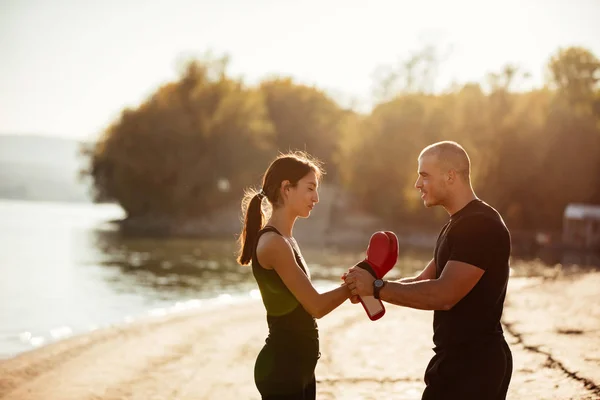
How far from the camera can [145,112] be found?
188ft

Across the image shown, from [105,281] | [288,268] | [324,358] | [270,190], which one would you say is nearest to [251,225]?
[270,190]

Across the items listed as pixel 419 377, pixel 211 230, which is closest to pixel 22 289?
pixel 419 377

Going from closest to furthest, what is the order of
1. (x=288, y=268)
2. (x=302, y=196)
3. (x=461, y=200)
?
(x=288, y=268), (x=461, y=200), (x=302, y=196)

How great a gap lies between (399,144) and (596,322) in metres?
40.8

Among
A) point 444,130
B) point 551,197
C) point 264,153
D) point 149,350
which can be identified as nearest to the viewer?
point 149,350

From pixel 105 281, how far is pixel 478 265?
70.5 feet

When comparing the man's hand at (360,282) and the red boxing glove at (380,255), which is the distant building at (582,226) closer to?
the red boxing glove at (380,255)

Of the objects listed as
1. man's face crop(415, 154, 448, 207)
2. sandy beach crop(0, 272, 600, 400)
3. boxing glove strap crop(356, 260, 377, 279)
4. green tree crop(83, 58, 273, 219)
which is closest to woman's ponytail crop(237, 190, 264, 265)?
boxing glove strap crop(356, 260, 377, 279)

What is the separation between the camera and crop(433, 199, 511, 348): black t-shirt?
3.17m

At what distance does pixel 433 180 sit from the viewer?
3.48 meters

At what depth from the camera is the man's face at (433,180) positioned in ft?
11.4

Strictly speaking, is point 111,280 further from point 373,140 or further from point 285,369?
point 373,140

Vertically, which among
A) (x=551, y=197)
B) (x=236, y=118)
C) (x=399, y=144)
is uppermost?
(x=236, y=118)

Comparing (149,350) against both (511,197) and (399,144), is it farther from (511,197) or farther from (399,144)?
(399,144)
